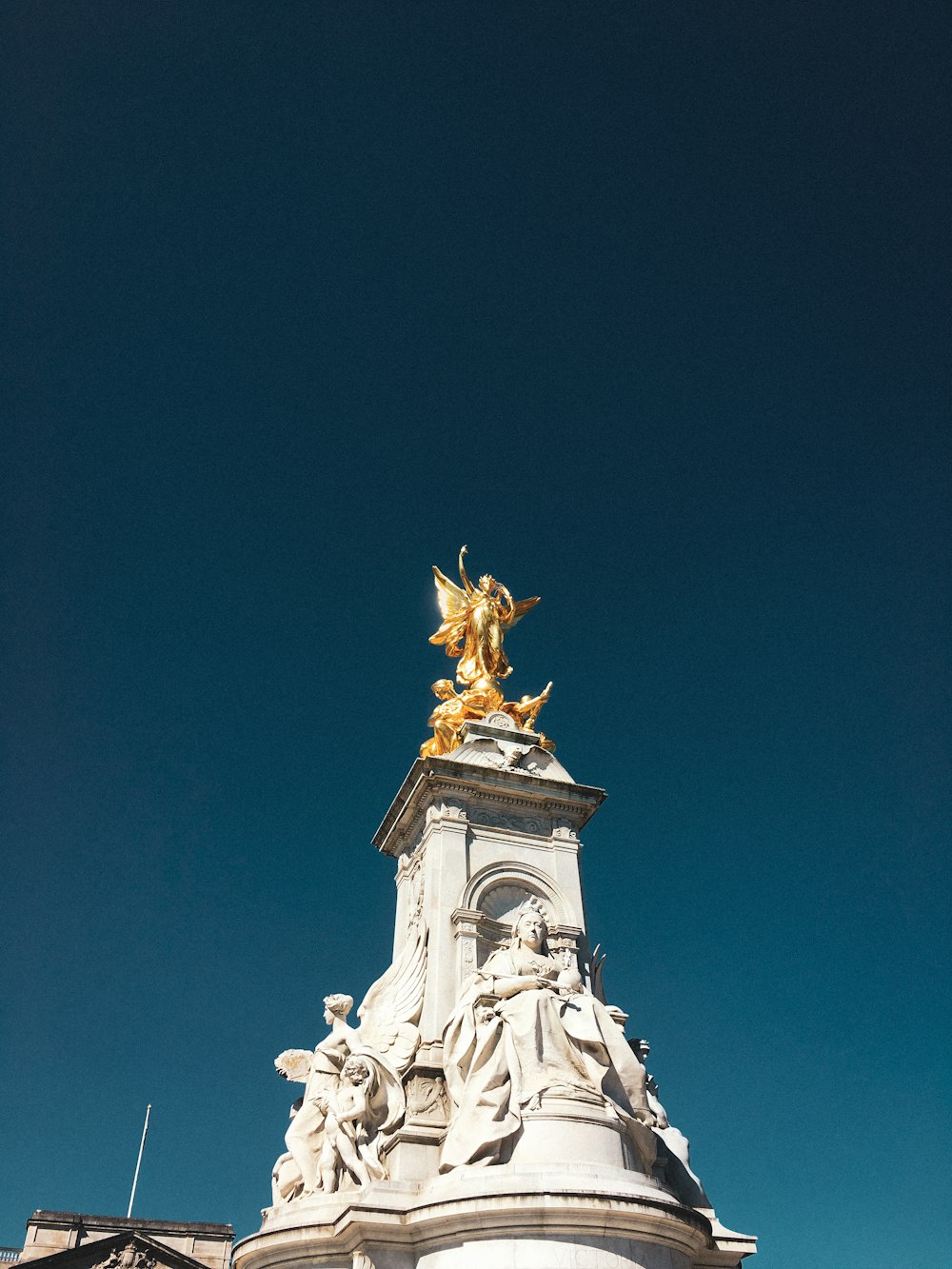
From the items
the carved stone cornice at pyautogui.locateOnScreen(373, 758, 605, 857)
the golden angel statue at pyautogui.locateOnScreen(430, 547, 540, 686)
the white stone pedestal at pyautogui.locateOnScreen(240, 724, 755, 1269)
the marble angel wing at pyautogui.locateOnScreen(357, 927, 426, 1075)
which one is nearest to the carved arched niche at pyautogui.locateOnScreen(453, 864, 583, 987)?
the white stone pedestal at pyautogui.locateOnScreen(240, 724, 755, 1269)

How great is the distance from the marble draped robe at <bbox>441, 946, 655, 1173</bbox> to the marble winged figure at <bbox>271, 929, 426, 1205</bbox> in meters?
1.13

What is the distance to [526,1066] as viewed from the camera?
44.8 ft

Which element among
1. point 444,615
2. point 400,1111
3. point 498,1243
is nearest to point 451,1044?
point 400,1111

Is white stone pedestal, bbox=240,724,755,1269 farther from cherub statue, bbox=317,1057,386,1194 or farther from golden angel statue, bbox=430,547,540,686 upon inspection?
golden angel statue, bbox=430,547,540,686

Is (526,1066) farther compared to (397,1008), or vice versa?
(397,1008)

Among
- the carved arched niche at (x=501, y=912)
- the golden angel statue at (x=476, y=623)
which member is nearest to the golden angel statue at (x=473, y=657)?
the golden angel statue at (x=476, y=623)

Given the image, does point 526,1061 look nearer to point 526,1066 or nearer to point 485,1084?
point 526,1066

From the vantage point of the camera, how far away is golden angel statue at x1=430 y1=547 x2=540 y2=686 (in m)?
23.3

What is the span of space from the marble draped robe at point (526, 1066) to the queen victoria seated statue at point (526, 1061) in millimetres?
12

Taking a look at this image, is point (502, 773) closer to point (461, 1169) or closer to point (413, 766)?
point (413, 766)

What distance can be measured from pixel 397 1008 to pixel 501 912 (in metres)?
2.41

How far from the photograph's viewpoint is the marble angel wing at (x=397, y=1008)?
659 inches

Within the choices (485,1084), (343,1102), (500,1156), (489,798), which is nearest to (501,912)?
(489,798)

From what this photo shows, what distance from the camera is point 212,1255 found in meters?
31.6
